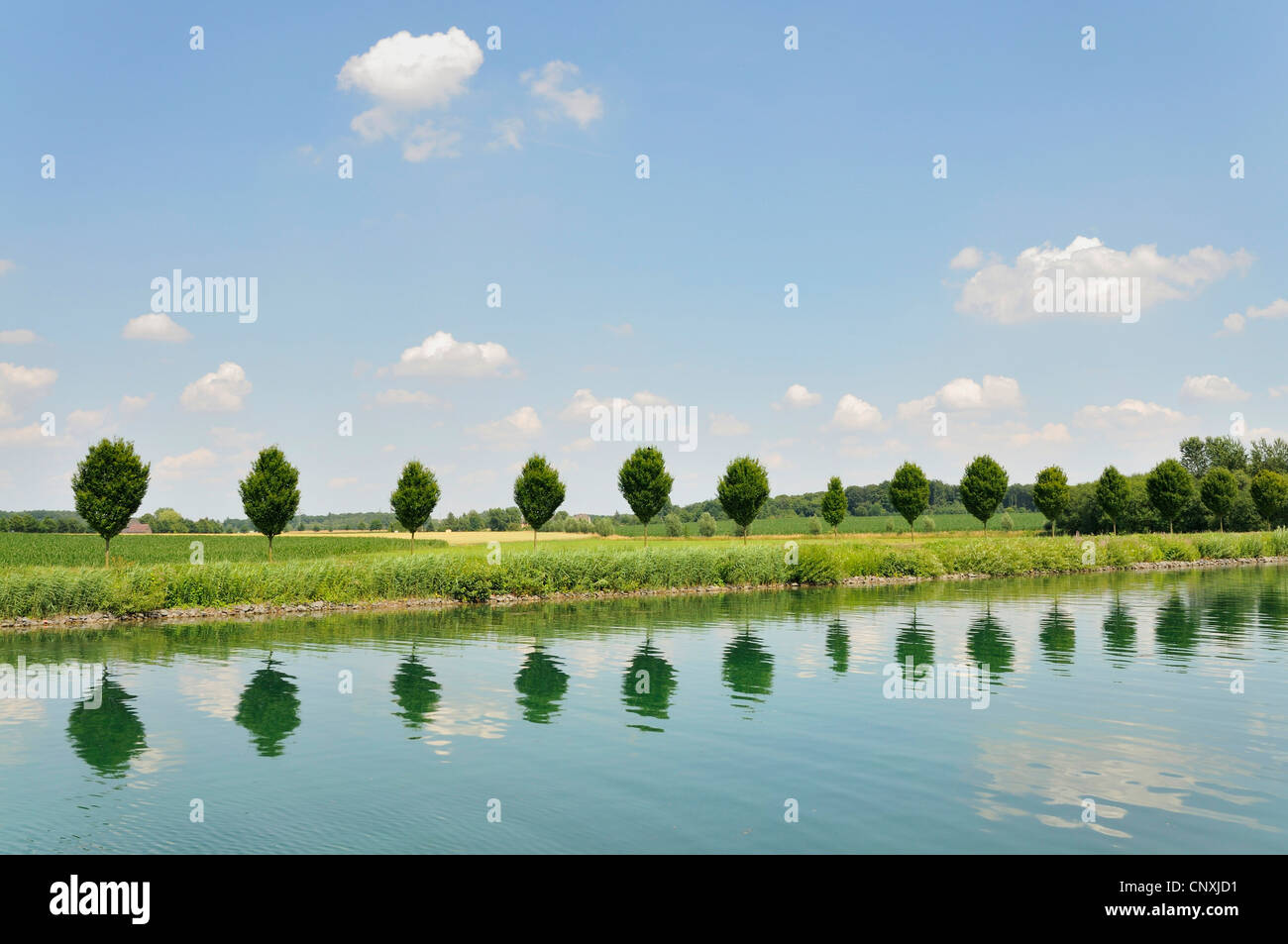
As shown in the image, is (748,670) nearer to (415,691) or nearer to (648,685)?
(648,685)

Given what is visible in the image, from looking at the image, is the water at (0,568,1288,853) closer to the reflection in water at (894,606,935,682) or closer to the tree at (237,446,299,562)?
the reflection in water at (894,606,935,682)

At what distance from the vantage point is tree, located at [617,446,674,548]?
61312 millimetres

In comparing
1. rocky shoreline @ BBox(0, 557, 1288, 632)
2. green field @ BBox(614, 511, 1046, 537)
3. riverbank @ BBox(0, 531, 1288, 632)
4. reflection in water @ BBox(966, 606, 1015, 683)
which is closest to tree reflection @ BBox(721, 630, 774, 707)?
reflection in water @ BBox(966, 606, 1015, 683)

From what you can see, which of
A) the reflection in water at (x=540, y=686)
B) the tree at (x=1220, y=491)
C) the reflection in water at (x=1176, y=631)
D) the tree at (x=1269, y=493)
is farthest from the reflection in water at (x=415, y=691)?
the tree at (x=1269, y=493)

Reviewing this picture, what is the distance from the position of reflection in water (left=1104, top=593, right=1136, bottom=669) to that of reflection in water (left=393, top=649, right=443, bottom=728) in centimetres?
1620

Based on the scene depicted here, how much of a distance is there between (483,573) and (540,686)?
2065 centimetres

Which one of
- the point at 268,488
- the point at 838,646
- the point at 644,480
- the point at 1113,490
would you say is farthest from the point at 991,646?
the point at 1113,490

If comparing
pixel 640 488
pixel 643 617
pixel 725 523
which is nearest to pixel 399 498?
pixel 640 488

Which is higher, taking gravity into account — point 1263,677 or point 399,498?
point 399,498

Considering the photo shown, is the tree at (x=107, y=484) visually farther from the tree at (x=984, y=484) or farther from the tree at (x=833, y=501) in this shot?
the tree at (x=984, y=484)

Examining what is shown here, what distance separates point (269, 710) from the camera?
1692 cm

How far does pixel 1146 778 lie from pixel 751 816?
5.69 m

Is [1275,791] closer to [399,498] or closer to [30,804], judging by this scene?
[30,804]

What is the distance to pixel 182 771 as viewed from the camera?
41.6ft
